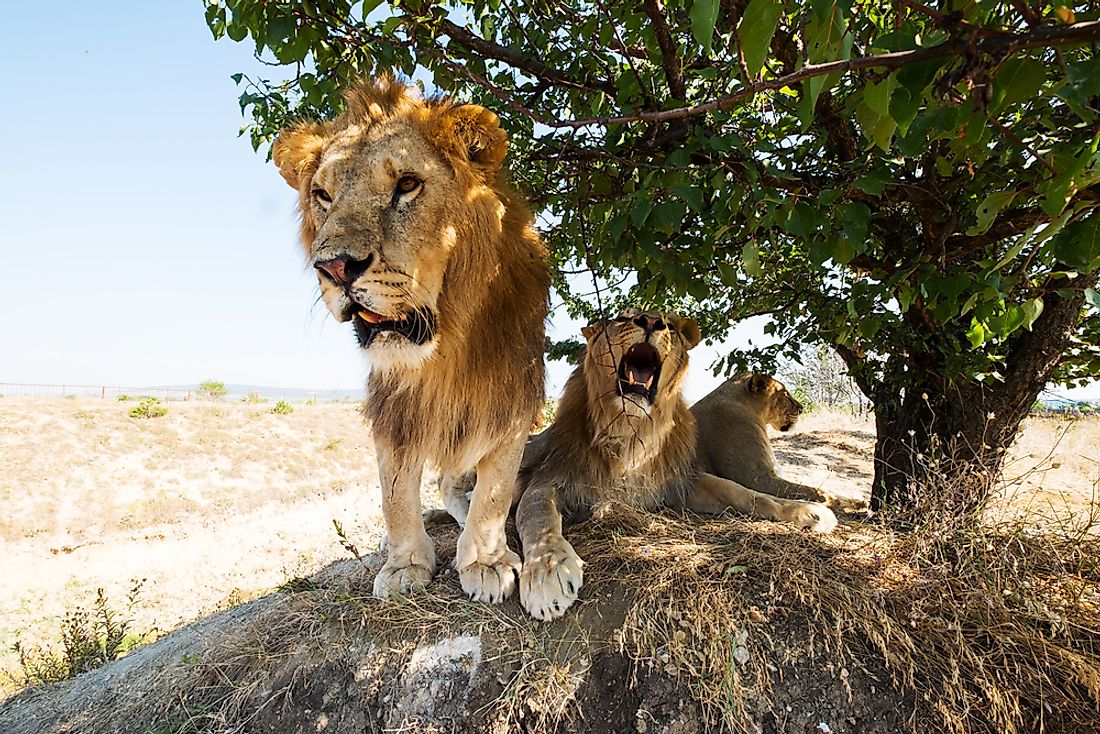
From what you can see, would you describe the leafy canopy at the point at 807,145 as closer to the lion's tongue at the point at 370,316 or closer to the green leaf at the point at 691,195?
the green leaf at the point at 691,195

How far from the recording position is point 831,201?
2285mm

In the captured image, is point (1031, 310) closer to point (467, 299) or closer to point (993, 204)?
point (993, 204)

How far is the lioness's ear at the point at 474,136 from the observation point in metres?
2.64

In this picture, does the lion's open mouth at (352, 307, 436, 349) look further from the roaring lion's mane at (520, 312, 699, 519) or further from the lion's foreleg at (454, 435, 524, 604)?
the roaring lion's mane at (520, 312, 699, 519)

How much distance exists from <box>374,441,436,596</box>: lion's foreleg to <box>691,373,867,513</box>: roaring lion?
1.84m

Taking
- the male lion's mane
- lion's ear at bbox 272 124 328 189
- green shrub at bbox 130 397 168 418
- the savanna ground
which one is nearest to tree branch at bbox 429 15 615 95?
the male lion's mane

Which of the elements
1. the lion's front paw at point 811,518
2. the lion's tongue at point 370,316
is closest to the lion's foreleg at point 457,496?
the lion's tongue at point 370,316

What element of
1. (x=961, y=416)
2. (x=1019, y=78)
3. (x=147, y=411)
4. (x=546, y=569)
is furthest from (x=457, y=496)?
(x=147, y=411)

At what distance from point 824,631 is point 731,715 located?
1.64ft

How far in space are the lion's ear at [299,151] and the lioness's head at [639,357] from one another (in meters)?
1.59

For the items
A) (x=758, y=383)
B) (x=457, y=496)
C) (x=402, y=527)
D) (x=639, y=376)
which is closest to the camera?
(x=402, y=527)

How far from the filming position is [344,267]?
2186mm

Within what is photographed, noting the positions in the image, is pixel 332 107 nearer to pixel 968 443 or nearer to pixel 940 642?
pixel 940 642

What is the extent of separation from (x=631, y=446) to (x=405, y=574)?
1370mm
